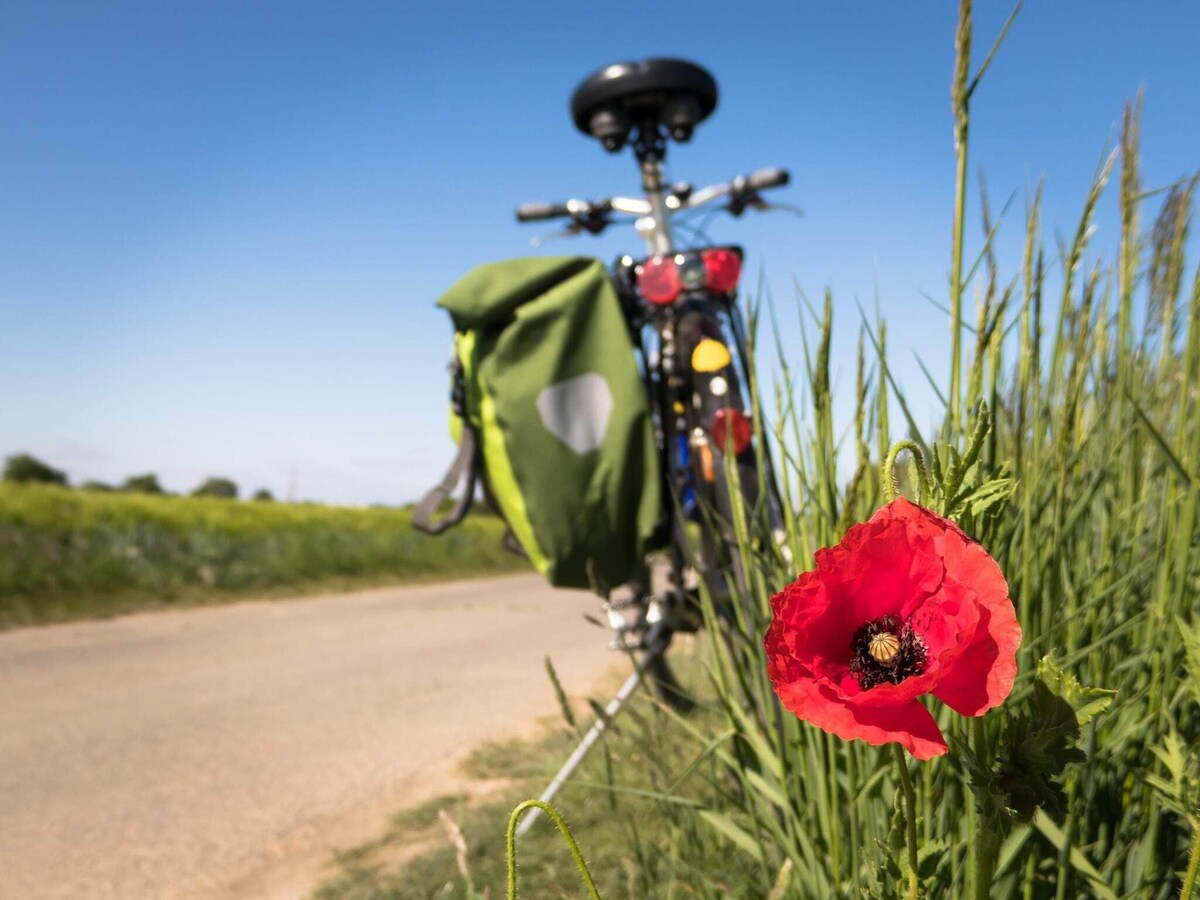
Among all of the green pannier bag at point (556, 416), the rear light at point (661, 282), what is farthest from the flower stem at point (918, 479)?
the rear light at point (661, 282)

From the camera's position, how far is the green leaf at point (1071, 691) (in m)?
0.55

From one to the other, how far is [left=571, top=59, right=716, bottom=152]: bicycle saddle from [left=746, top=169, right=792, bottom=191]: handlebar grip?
255 mm

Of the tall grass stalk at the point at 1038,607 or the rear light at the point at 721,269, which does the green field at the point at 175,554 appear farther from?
the tall grass stalk at the point at 1038,607

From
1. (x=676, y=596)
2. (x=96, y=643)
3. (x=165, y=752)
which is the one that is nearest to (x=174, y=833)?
(x=165, y=752)

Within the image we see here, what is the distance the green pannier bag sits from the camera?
220 centimetres

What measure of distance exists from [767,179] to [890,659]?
277cm

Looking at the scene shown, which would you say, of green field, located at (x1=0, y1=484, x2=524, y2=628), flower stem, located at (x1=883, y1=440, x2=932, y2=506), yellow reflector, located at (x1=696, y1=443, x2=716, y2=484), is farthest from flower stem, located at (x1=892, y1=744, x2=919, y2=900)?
green field, located at (x1=0, y1=484, x2=524, y2=628)

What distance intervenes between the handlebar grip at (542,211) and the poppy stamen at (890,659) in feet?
9.24

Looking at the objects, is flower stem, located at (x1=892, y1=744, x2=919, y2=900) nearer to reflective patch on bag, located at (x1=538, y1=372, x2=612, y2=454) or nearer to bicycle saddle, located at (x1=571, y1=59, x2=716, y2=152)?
reflective patch on bag, located at (x1=538, y1=372, x2=612, y2=454)

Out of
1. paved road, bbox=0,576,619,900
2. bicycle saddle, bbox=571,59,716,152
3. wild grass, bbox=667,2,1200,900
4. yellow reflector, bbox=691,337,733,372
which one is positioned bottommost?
paved road, bbox=0,576,619,900

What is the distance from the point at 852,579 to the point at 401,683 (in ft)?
13.4

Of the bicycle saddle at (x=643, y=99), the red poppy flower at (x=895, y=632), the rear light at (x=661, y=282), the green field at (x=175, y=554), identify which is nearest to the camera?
the red poppy flower at (x=895, y=632)

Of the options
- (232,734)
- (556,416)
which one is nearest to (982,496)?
(556,416)

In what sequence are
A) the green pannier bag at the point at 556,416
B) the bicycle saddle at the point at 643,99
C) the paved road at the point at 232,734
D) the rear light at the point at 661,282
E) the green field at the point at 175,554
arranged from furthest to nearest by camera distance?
the green field at the point at 175,554 → the bicycle saddle at the point at 643,99 → the rear light at the point at 661,282 → the paved road at the point at 232,734 → the green pannier bag at the point at 556,416
